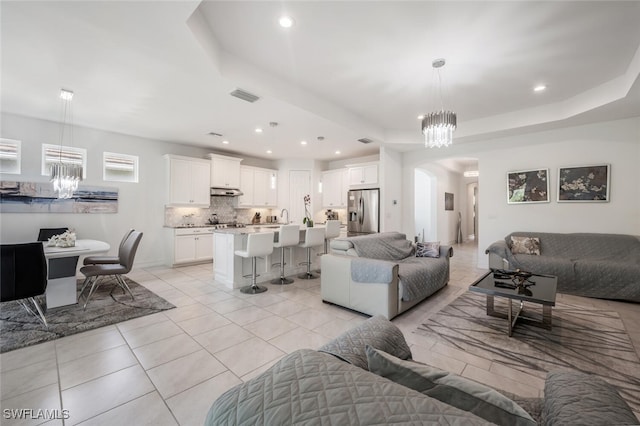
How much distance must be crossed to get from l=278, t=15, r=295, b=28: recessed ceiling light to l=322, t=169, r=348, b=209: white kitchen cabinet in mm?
5140

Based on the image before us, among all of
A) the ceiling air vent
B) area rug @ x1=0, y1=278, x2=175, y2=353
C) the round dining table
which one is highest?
the ceiling air vent

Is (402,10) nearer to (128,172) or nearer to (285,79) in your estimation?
(285,79)

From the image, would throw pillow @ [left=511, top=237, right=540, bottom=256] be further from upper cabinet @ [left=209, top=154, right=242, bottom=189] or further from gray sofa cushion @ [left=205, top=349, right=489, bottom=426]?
upper cabinet @ [left=209, top=154, right=242, bottom=189]

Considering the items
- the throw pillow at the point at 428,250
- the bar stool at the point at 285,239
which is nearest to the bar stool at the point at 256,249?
the bar stool at the point at 285,239

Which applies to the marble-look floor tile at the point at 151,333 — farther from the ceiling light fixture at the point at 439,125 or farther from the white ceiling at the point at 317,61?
the ceiling light fixture at the point at 439,125

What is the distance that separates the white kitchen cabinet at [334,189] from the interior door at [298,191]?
1.50 feet

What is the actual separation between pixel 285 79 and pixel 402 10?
5.81ft

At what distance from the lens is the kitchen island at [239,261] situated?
424 centimetres

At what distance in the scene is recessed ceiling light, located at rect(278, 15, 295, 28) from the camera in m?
2.41

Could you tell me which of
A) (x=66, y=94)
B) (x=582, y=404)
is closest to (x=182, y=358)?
(x=582, y=404)

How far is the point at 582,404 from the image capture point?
2.59ft

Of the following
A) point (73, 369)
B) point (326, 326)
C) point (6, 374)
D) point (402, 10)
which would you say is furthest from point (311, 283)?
point (402, 10)

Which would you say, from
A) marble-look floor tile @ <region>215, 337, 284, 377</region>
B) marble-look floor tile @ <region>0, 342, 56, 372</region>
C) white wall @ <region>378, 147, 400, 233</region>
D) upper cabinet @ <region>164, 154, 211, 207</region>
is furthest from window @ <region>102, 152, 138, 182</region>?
white wall @ <region>378, 147, 400, 233</region>

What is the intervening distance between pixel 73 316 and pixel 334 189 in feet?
19.9
